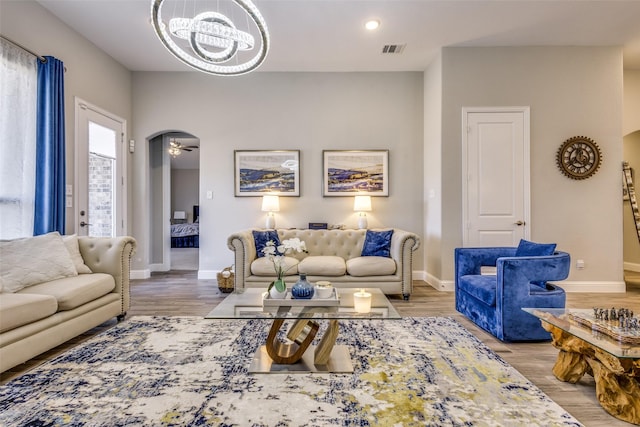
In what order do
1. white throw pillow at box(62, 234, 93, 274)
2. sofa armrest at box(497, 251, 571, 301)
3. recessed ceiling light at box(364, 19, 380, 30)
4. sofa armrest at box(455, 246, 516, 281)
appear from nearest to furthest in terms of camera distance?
sofa armrest at box(497, 251, 571, 301), white throw pillow at box(62, 234, 93, 274), sofa armrest at box(455, 246, 516, 281), recessed ceiling light at box(364, 19, 380, 30)

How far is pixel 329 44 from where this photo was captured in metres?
4.34

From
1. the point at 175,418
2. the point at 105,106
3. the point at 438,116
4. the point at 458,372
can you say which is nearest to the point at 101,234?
the point at 105,106

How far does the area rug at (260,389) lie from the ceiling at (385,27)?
11.1 feet

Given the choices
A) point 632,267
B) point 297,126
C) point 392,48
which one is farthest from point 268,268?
point 632,267

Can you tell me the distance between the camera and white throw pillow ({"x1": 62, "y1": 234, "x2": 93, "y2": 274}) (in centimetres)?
308

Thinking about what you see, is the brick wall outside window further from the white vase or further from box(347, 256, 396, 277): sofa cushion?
box(347, 256, 396, 277): sofa cushion

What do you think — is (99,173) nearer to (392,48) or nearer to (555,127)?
(392,48)

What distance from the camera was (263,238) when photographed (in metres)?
4.39

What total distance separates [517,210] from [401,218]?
5.19 feet

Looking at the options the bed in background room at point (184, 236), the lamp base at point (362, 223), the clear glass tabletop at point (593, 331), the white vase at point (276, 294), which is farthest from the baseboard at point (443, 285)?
the bed in background room at point (184, 236)

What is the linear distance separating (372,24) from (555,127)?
2884 mm

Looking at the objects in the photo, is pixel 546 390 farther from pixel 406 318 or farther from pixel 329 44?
pixel 329 44

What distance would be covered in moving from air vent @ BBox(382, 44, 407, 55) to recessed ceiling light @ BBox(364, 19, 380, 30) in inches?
20.2

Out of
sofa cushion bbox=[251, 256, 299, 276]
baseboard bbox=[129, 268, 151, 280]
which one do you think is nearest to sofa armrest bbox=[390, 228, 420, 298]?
sofa cushion bbox=[251, 256, 299, 276]
